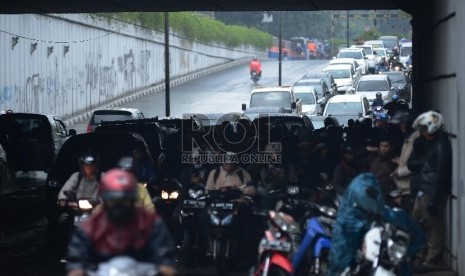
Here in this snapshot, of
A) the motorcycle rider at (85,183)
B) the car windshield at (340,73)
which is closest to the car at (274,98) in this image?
the car windshield at (340,73)

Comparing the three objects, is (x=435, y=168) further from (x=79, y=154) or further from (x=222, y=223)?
(x=79, y=154)

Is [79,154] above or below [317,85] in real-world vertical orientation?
below

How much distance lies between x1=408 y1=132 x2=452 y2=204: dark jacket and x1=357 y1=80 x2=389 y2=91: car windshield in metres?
36.9

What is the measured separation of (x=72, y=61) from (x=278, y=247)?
43988mm

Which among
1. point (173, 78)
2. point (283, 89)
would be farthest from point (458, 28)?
point (173, 78)

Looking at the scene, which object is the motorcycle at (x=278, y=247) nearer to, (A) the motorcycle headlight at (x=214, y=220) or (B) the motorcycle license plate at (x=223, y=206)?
(A) the motorcycle headlight at (x=214, y=220)

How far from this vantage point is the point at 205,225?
49.8ft

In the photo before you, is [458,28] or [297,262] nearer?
[297,262]

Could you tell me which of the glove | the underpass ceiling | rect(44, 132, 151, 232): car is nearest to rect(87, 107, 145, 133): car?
the underpass ceiling

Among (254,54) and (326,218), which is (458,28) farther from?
(254,54)

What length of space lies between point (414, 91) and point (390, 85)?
75.9ft

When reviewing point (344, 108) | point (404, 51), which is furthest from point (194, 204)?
point (404, 51)

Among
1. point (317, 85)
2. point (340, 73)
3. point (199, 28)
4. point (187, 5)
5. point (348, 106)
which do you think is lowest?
point (348, 106)

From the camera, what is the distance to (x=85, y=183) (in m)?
14.6
